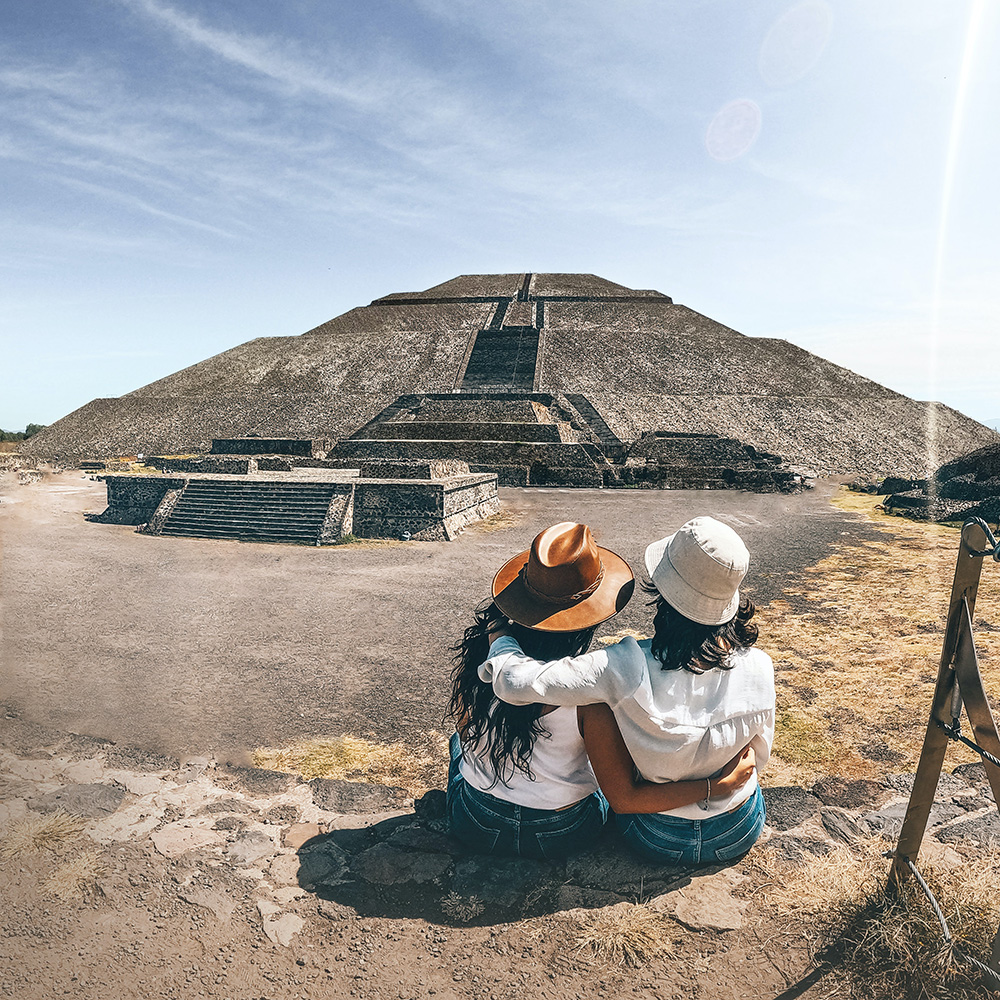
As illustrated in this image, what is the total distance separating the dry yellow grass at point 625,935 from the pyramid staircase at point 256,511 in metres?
10.0

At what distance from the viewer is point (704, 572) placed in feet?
7.33

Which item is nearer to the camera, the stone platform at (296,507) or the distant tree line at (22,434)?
the stone platform at (296,507)

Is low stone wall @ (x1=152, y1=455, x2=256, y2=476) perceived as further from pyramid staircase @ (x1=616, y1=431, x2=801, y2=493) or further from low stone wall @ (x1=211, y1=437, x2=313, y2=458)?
pyramid staircase @ (x1=616, y1=431, x2=801, y2=493)

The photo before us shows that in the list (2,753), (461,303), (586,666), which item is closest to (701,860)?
(586,666)

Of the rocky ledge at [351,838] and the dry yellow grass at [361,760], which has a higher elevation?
the rocky ledge at [351,838]

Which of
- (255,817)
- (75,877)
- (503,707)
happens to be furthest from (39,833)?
(503,707)

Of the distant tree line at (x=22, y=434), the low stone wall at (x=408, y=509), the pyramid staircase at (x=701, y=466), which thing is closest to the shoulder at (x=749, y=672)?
the low stone wall at (x=408, y=509)

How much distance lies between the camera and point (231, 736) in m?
Answer: 4.53

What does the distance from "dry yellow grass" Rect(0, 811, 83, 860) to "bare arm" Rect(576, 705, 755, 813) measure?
8.52 ft

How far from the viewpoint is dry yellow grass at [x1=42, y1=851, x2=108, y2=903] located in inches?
111

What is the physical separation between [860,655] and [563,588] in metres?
4.84

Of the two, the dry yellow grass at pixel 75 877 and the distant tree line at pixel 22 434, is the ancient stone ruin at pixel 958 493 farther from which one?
the distant tree line at pixel 22 434

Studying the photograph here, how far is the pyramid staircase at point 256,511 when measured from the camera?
40.5ft

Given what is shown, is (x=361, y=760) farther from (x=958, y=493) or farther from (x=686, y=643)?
(x=958, y=493)
